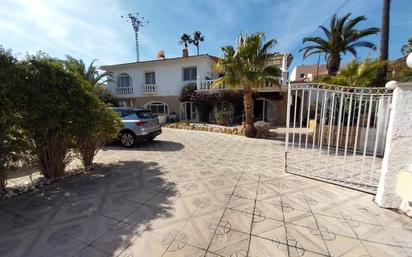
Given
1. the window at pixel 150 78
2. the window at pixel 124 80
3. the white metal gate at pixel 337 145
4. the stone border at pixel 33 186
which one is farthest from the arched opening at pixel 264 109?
the stone border at pixel 33 186

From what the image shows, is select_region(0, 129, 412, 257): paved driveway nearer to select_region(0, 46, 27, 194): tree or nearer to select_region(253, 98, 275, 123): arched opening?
select_region(0, 46, 27, 194): tree

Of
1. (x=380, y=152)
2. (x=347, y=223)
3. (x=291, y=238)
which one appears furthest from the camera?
(x=380, y=152)

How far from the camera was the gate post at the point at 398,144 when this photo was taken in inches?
120

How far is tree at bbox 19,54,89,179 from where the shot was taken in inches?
151

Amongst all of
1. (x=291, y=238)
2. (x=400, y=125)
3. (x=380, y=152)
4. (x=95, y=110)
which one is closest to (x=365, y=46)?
(x=380, y=152)

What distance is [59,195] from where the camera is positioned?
3891 millimetres

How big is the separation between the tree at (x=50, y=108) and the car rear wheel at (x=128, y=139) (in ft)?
10.5

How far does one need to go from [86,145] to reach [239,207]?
449 cm

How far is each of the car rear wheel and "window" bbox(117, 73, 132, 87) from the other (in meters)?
13.5

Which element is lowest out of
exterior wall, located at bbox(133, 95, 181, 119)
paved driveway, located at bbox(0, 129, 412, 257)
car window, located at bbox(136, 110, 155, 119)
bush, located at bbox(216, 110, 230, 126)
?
paved driveway, located at bbox(0, 129, 412, 257)

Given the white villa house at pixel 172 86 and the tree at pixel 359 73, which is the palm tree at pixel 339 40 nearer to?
the white villa house at pixel 172 86

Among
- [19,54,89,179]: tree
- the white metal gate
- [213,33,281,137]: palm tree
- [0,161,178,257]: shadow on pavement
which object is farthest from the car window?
the white metal gate

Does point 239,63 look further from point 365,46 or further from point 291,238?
point 365,46

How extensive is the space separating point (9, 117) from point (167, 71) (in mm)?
15435
